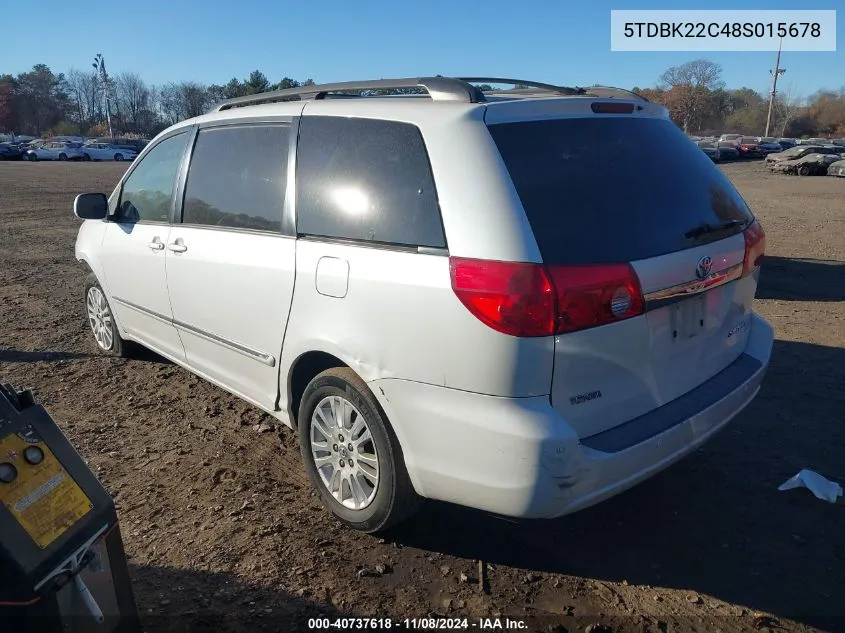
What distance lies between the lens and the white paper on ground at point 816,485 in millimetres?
3352

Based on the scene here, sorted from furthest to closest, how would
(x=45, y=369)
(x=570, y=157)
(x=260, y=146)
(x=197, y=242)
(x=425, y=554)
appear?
1. (x=45, y=369)
2. (x=197, y=242)
3. (x=260, y=146)
4. (x=425, y=554)
5. (x=570, y=157)

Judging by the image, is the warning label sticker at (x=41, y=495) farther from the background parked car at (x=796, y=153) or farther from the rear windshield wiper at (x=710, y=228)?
the background parked car at (x=796, y=153)

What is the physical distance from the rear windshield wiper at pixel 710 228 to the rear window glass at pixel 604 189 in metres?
0.02

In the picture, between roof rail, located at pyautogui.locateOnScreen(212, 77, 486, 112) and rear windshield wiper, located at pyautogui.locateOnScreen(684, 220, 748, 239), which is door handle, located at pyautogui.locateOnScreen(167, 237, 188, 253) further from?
rear windshield wiper, located at pyautogui.locateOnScreen(684, 220, 748, 239)

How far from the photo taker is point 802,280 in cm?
816

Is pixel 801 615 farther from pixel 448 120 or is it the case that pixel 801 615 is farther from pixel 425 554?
pixel 448 120

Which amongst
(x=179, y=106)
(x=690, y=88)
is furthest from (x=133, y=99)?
(x=690, y=88)

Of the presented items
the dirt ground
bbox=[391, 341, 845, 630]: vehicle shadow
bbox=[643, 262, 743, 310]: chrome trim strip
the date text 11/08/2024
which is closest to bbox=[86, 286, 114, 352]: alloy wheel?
the dirt ground

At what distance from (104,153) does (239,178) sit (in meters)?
55.1

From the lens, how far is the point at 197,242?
3869 mm

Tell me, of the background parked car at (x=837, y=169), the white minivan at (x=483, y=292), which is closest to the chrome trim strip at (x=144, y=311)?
the white minivan at (x=483, y=292)

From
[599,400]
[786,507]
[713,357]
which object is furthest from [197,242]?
[786,507]

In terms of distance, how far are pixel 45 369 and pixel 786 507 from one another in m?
5.21

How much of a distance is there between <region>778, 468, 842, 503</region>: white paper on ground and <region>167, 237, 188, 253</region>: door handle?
11.6 ft
